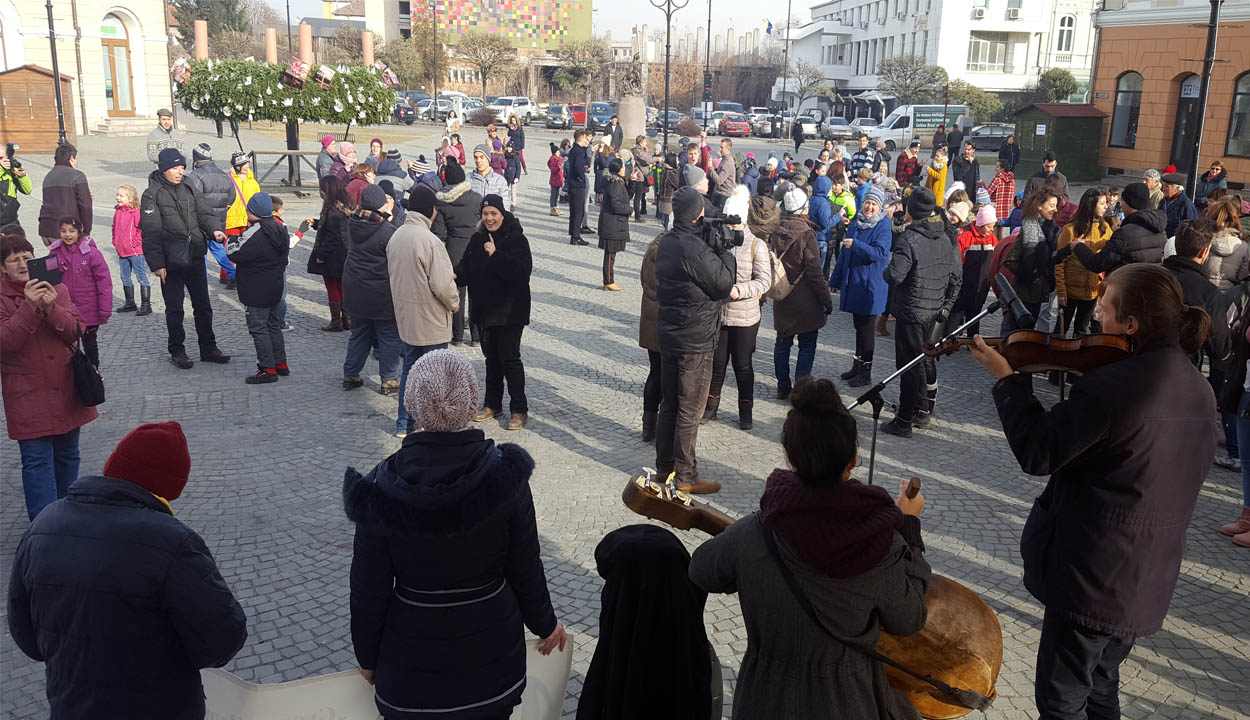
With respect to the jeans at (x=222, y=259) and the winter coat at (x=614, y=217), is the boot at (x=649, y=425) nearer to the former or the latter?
the winter coat at (x=614, y=217)

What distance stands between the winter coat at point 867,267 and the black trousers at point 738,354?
1.47 m

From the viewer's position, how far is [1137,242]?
7523 millimetres

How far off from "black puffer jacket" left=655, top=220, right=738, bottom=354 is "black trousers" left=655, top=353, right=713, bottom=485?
4.2 inches

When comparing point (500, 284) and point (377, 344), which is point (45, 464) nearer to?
point (500, 284)

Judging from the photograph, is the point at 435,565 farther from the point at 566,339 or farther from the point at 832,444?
the point at 566,339

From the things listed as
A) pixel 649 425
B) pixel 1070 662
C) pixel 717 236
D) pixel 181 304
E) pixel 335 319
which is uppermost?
pixel 717 236

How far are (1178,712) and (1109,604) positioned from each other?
1.55 meters

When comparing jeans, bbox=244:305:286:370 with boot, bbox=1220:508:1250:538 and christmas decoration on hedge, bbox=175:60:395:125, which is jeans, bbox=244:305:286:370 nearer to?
boot, bbox=1220:508:1250:538

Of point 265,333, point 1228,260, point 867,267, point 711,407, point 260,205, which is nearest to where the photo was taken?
point 1228,260

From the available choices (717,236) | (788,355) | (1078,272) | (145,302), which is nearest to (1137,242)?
(1078,272)

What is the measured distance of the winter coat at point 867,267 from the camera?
852 centimetres

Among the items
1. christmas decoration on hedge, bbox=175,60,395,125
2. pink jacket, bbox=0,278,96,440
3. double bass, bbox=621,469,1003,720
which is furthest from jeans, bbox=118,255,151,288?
christmas decoration on hedge, bbox=175,60,395,125

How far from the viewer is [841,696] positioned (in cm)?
252

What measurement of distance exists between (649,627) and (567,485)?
392 centimetres
